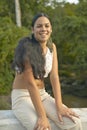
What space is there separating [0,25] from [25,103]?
12.0m

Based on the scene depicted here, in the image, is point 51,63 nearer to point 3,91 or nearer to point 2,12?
point 3,91

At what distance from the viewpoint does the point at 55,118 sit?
2.62 meters

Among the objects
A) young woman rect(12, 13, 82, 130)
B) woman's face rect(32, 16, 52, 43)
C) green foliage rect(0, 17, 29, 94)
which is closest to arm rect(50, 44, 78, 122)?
young woman rect(12, 13, 82, 130)

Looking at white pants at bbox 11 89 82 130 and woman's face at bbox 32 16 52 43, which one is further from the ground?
woman's face at bbox 32 16 52 43

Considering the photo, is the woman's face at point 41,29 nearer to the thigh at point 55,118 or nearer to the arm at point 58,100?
the arm at point 58,100

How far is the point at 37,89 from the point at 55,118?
24 cm

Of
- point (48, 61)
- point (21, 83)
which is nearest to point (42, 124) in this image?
point (21, 83)

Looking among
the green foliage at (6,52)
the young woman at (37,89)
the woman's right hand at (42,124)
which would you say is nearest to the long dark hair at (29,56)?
the young woman at (37,89)

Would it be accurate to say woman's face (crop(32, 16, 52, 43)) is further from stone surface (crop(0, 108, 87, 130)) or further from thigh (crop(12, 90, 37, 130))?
stone surface (crop(0, 108, 87, 130))

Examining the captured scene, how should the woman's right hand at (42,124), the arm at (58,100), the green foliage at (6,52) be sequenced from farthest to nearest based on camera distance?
the green foliage at (6,52)
the arm at (58,100)
the woman's right hand at (42,124)

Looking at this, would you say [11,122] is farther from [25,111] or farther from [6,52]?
[6,52]

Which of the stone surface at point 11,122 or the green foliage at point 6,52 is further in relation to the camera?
the green foliage at point 6,52

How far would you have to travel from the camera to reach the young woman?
256 cm

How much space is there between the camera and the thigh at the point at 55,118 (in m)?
2.55
